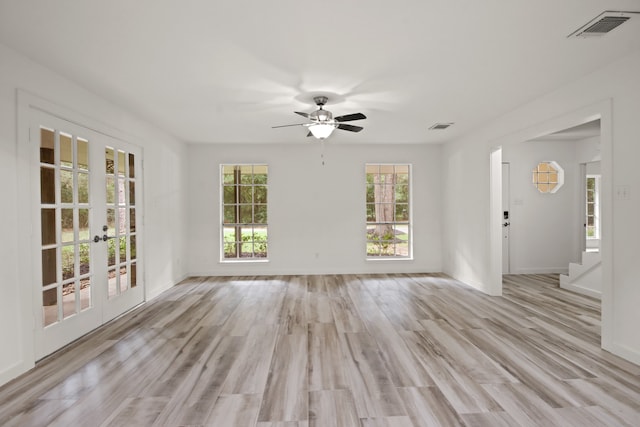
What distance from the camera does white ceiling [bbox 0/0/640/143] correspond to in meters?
2.16

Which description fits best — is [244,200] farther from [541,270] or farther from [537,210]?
[541,270]

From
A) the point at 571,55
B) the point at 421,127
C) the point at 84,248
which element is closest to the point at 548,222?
the point at 421,127

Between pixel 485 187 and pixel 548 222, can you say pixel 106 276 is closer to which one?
pixel 485 187

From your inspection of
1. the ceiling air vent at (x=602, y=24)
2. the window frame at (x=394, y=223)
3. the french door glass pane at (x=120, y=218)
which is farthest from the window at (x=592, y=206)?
the french door glass pane at (x=120, y=218)

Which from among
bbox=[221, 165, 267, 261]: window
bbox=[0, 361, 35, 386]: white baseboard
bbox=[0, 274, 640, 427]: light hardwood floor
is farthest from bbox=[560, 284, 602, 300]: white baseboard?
bbox=[0, 361, 35, 386]: white baseboard

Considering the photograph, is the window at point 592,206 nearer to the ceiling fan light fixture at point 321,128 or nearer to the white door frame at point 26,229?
the ceiling fan light fixture at point 321,128

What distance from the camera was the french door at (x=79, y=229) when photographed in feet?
9.61

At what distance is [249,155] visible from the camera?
6559mm

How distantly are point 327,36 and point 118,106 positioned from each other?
3019mm

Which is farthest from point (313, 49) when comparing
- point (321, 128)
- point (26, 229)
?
point (26, 229)

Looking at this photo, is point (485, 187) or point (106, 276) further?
point (485, 187)

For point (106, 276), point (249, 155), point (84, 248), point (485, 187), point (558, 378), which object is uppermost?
point (249, 155)

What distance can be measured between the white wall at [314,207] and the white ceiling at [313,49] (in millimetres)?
2337

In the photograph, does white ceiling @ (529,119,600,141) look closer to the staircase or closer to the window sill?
the staircase
